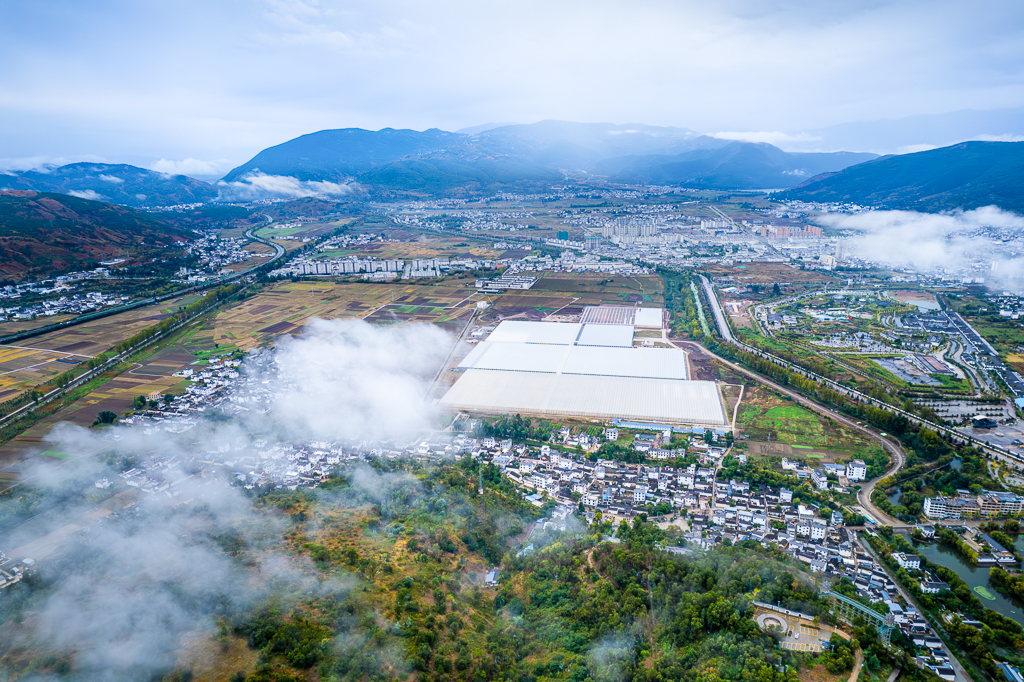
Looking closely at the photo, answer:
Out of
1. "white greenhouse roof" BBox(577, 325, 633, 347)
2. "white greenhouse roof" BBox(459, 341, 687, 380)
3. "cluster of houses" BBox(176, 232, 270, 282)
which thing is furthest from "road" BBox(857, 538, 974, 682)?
"cluster of houses" BBox(176, 232, 270, 282)

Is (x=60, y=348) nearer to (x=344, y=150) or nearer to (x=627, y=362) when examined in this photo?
(x=627, y=362)

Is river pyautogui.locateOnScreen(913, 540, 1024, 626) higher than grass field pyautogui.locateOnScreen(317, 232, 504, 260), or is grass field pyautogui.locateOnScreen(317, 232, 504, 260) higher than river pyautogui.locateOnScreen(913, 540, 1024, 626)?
grass field pyautogui.locateOnScreen(317, 232, 504, 260)

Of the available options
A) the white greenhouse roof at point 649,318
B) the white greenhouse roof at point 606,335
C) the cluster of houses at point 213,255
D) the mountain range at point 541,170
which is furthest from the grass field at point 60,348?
the mountain range at point 541,170

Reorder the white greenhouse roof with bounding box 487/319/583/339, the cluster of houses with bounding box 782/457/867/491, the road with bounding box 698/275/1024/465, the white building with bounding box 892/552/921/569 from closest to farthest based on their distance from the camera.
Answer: the white building with bounding box 892/552/921/569 → the cluster of houses with bounding box 782/457/867/491 → the road with bounding box 698/275/1024/465 → the white greenhouse roof with bounding box 487/319/583/339

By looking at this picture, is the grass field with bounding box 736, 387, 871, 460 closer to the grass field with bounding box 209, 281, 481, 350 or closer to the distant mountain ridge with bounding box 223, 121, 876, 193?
the grass field with bounding box 209, 281, 481, 350

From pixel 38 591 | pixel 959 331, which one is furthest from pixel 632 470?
pixel 959 331

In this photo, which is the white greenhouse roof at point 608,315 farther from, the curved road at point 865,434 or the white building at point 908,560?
the white building at point 908,560

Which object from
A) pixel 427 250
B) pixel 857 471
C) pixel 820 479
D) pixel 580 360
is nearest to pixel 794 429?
pixel 857 471
